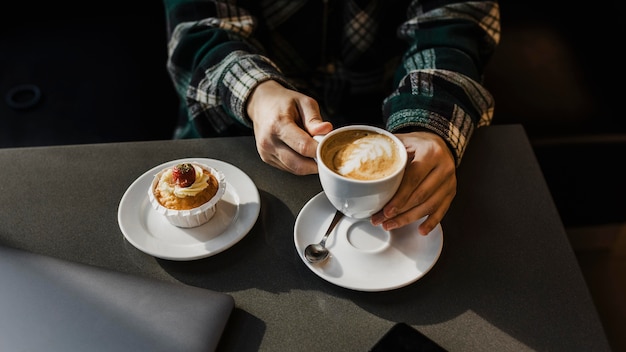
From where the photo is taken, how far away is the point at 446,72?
937mm

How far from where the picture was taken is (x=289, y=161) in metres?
0.79

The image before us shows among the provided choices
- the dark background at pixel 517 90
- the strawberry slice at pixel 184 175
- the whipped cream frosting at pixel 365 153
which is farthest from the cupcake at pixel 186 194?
the dark background at pixel 517 90

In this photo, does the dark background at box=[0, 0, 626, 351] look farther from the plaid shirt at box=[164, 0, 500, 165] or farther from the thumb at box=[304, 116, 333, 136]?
the thumb at box=[304, 116, 333, 136]

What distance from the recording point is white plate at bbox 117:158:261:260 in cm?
74

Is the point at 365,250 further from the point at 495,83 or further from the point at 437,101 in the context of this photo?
the point at 495,83

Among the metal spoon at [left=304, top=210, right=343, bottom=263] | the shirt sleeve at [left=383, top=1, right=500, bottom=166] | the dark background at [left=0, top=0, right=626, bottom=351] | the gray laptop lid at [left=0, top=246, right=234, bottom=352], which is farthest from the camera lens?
the dark background at [left=0, top=0, right=626, bottom=351]

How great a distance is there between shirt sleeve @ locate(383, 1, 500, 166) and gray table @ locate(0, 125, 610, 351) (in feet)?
0.24

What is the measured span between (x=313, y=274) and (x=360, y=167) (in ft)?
0.54

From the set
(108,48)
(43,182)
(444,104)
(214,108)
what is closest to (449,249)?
(444,104)

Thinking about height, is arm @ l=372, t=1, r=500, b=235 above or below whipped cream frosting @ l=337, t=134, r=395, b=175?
below

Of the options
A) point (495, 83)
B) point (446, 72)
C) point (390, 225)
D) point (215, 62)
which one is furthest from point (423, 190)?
point (495, 83)

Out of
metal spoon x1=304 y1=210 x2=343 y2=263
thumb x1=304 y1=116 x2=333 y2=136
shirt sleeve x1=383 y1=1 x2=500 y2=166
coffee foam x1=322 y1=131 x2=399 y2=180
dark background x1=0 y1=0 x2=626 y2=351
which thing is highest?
coffee foam x1=322 y1=131 x2=399 y2=180

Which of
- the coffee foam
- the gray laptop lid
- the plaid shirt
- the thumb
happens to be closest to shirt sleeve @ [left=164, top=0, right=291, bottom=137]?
the plaid shirt

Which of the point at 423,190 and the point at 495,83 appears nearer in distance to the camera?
the point at 423,190
